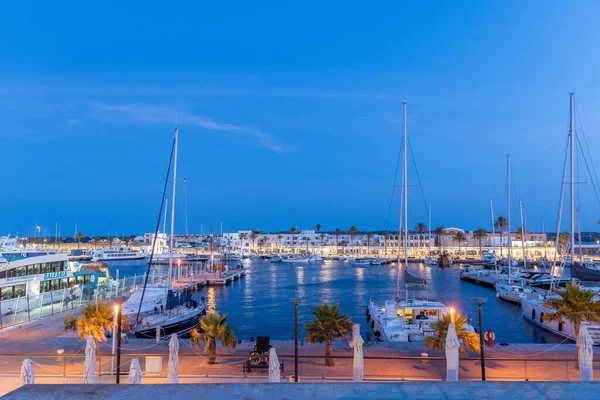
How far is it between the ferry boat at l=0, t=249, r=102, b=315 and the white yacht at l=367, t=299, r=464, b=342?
851 inches

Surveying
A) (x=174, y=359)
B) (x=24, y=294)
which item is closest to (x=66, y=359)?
(x=174, y=359)

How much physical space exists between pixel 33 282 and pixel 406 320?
26.4m

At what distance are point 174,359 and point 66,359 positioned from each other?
3.77 metres

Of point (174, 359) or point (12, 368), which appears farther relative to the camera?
point (12, 368)

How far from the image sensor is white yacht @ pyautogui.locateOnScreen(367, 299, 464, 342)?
2483 centimetres

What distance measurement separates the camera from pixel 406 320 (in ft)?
91.8

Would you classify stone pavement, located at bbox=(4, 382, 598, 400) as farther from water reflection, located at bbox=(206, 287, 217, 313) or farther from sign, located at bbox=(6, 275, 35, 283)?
water reflection, located at bbox=(206, 287, 217, 313)

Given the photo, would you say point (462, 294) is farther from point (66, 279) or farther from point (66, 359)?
point (66, 359)

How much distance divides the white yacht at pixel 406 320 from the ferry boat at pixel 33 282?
70.9ft

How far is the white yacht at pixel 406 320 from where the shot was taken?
24.8 metres

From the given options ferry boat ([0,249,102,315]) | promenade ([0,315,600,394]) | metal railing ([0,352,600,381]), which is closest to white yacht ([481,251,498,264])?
promenade ([0,315,600,394])

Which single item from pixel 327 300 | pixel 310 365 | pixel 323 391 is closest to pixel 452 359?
pixel 310 365

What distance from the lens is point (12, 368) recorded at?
15.5 metres

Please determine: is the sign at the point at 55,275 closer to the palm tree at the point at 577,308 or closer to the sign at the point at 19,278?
the sign at the point at 19,278
